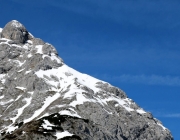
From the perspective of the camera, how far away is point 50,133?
7279 inches

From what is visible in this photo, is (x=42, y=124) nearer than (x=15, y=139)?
No

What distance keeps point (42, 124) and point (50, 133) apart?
1378 cm

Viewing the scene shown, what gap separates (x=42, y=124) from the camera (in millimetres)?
197500

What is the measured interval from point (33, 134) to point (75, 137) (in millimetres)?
19809

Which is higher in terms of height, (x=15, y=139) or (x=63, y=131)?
(x=63, y=131)

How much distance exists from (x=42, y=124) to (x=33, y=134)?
17600 millimetres

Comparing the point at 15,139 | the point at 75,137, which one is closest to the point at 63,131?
the point at 75,137

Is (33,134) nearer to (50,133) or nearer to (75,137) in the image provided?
(50,133)

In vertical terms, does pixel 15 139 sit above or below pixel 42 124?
below

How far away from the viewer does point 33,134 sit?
591 feet

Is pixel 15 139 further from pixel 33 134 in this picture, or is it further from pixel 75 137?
pixel 75 137

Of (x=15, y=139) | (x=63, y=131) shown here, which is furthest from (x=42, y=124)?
(x=15, y=139)

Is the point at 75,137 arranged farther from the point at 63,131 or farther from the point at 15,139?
the point at 15,139

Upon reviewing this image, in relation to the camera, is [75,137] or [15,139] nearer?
[15,139]
